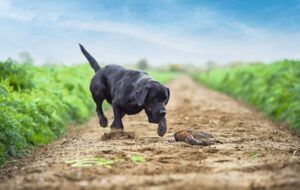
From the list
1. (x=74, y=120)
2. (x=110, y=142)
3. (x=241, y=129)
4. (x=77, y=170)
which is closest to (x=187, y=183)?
(x=77, y=170)

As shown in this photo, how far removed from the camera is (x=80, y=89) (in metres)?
19.0

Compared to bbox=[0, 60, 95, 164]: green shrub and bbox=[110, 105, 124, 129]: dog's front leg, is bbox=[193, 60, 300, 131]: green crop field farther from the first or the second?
bbox=[0, 60, 95, 164]: green shrub

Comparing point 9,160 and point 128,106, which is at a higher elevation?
point 128,106

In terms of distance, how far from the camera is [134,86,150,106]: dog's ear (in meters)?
9.35

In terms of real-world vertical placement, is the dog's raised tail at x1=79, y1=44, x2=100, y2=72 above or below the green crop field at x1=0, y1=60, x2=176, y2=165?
above

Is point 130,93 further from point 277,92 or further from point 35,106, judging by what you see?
point 277,92

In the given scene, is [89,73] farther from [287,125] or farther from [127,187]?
[127,187]

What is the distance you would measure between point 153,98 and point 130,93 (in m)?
0.64

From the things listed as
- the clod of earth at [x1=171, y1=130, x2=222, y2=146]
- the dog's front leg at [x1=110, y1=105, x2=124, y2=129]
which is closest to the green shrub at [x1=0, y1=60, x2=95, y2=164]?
the dog's front leg at [x1=110, y1=105, x2=124, y2=129]

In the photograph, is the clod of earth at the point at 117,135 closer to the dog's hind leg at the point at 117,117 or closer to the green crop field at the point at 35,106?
the dog's hind leg at the point at 117,117

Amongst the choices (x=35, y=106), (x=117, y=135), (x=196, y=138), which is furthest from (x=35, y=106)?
(x=196, y=138)

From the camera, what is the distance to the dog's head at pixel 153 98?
9.41 m

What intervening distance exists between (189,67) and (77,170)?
12274cm

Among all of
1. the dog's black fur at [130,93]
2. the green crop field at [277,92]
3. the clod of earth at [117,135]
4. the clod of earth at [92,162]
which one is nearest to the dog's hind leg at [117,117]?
the dog's black fur at [130,93]
